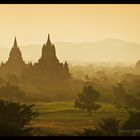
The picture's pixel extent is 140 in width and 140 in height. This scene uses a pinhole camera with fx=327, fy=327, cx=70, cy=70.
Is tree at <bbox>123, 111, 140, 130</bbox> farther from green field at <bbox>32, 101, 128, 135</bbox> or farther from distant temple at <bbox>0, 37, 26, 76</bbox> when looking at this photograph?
distant temple at <bbox>0, 37, 26, 76</bbox>

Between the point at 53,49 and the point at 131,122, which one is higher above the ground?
the point at 53,49

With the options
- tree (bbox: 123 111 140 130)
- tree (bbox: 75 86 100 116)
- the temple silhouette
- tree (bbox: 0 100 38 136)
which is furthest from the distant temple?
tree (bbox: 123 111 140 130)

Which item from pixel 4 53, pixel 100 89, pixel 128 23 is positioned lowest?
pixel 100 89

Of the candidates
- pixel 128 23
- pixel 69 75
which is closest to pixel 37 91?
pixel 69 75

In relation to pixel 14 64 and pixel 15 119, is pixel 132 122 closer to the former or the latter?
pixel 15 119
